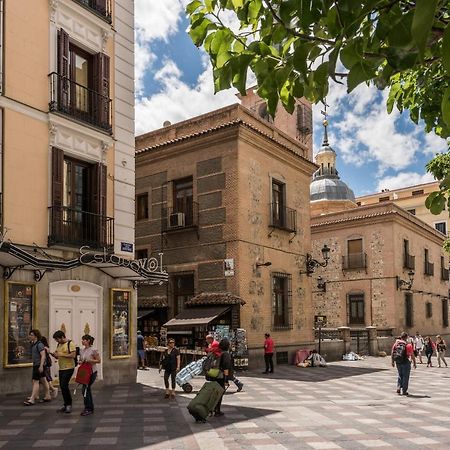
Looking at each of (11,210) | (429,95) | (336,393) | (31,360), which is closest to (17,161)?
(11,210)

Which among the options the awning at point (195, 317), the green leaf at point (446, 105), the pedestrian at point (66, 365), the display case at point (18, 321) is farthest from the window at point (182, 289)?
the green leaf at point (446, 105)

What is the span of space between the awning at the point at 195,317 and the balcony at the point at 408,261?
18.1 metres

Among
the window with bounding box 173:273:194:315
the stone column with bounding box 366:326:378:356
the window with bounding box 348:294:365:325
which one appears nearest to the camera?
the window with bounding box 173:273:194:315

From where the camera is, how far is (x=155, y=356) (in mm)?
23969

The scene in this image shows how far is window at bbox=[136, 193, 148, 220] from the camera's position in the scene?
1046 inches

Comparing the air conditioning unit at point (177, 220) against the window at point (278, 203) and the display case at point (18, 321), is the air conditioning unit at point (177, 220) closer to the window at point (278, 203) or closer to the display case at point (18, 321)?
the window at point (278, 203)

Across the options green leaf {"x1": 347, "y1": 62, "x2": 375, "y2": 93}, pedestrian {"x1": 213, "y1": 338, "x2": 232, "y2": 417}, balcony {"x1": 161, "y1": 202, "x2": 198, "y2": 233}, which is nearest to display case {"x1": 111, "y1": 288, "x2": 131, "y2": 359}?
pedestrian {"x1": 213, "y1": 338, "x2": 232, "y2": 417}

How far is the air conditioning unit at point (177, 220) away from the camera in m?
24.4

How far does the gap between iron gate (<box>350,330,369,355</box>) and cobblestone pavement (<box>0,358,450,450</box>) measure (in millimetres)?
14296

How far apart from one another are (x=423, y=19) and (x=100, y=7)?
55.8 feet

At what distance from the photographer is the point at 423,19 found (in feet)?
6.37

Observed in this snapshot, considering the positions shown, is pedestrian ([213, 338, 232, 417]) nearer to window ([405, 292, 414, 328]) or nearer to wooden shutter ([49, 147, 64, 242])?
wooden shutter ([49, 147, 64, 242])

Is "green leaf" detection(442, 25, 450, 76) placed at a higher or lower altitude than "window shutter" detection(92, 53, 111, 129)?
lower

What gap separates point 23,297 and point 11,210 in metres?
2.17
